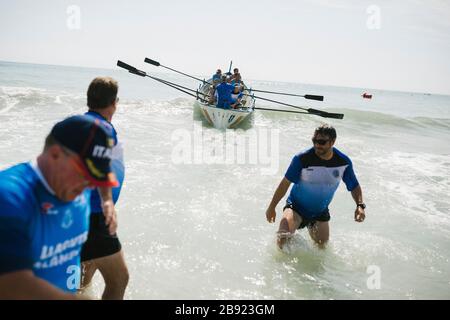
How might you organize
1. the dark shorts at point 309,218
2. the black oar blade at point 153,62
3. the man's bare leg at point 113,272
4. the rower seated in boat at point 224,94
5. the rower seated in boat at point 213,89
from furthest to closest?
1. the rower seated in boat at point 213,89
2. the rower seated in boat at point 224,94
3. the black oar blade at point 153,62
4. the dark shorts at point 309,218
5. the man's bare leg at point 113,272

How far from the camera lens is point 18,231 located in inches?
53.1

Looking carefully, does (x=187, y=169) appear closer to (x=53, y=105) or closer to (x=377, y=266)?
(x=377, y=266)

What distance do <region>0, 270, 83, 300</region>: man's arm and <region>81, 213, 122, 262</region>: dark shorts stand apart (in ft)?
4.46

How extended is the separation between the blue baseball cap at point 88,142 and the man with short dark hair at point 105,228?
114 cm

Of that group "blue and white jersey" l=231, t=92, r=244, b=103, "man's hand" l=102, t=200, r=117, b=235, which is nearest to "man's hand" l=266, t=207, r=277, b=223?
"man's hand" l=102, t=200, r=117, b=235

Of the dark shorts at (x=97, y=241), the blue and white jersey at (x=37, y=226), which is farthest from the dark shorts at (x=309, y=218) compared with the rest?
the blue and white jersey at (x=37, y=226)

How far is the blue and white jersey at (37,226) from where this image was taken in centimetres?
133

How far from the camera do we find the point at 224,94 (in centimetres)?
1590

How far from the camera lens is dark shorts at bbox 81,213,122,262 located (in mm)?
2756

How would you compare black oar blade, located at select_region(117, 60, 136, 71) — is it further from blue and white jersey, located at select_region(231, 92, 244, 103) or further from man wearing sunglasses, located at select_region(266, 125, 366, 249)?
blue and white jersey, located at select_region(231, 92, 244, 103)

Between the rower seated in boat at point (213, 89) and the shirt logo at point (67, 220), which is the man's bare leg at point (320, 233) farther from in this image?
the rower seated in boat at point (213, 89)

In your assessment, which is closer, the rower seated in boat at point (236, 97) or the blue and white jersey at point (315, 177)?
the blue and white jersey at point (315, 177)

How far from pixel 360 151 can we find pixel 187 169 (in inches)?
330

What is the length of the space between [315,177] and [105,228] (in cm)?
296
